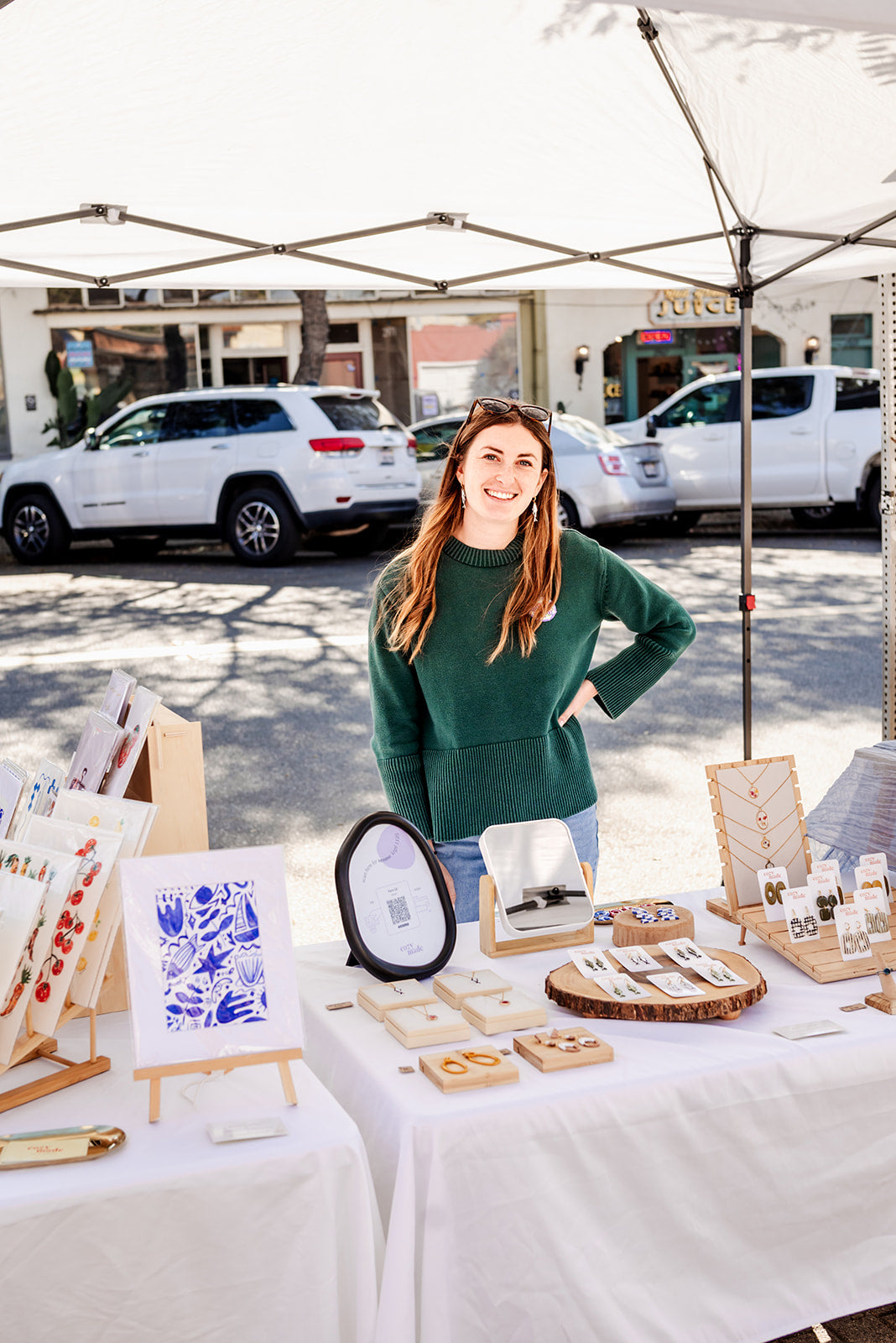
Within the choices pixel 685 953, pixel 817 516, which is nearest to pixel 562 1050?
pixel 685 953

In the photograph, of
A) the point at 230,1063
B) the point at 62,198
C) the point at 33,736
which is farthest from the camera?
the point at 33,736

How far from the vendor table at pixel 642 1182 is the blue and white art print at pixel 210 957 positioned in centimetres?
22

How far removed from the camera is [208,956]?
151cm

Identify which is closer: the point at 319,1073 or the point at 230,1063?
the point at 230,1063

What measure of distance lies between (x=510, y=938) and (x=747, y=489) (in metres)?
2.01

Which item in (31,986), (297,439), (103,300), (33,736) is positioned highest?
(103,300)

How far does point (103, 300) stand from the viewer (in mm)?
17312

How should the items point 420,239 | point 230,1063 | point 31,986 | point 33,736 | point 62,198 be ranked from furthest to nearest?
point 33,736 < point 420,239 < point 62,198 < point 31,986 < point 230,1063

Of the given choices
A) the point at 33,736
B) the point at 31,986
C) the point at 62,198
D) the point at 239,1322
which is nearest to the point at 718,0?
the point at 31,986

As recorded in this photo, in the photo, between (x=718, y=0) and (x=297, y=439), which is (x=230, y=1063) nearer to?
(x=718, y=0)

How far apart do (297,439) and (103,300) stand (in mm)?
8411

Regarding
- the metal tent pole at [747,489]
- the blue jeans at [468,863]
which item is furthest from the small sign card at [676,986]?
the metal tent pole at [747,489]

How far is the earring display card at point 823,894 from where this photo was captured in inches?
78.2

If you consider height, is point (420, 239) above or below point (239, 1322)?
above
